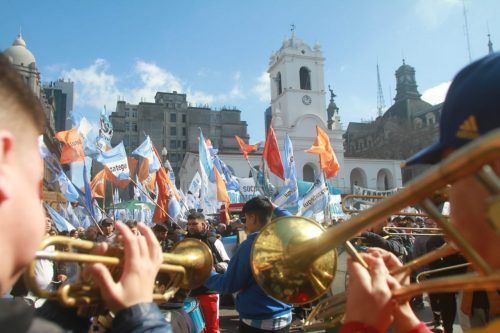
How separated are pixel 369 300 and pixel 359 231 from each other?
24cm

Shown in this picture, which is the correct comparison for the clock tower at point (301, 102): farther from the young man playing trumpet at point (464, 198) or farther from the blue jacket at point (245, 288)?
the young man playing trumpet at point (464, 198)

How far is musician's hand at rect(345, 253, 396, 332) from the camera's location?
4.68 ft

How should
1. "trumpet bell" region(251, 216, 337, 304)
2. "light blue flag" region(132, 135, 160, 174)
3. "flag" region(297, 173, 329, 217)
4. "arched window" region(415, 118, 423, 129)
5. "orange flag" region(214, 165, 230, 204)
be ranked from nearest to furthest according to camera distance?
"trumpet bell" region(251, 216, 337, 304) → "flag" region(297, 173, 329, 217) → "light blue flag" region(132, 135, 160, 174) → "orange flag" region(214, 165, 230, 204) → "arched window" region(415, 118, 423, 129)

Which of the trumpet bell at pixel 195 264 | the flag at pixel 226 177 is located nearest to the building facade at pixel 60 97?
the flag at pixel 226 177

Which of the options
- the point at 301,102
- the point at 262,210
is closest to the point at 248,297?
the point at 262,210

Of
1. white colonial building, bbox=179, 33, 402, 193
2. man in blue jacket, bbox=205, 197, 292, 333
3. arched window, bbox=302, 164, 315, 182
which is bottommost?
man in blue jacket, bbox=205, 197, 292, 333

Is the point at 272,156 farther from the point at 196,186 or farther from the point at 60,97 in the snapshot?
the point at 60,97

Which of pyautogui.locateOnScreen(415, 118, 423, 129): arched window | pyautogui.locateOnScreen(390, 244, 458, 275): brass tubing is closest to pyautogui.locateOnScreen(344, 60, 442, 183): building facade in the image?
pyautogui.locateOnScreen(415, 118, 423, 129): arched window

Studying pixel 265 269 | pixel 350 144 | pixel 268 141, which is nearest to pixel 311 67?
pixel 350 144

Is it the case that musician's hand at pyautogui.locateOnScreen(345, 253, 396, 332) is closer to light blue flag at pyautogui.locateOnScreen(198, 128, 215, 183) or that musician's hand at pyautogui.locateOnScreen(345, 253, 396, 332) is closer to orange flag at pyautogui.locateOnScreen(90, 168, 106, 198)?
light blue flag at pyautogui.locateOnScreen(198, 128, 215, 183)

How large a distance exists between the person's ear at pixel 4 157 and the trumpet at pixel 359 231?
3.52ft

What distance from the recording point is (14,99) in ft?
3.82

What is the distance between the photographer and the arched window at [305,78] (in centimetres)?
5334

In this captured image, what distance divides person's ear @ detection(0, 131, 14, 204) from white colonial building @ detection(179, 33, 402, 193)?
47.6 m
